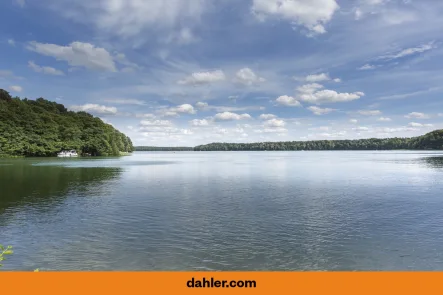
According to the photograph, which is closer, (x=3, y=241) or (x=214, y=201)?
(x=3, y=241)

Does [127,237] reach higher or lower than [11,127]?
lower

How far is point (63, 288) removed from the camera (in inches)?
469

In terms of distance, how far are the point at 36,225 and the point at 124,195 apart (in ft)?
54.1

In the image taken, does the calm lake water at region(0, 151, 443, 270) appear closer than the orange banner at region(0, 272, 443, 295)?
No

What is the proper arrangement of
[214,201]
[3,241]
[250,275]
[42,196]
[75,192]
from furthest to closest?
[75,192] < [42,196] < [214,201] < [3,241] < [250,275]

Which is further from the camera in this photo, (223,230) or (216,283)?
(223,230)

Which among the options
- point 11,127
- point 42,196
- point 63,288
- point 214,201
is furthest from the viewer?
point 11,127

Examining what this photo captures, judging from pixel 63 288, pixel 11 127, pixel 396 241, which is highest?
pixel 11 127

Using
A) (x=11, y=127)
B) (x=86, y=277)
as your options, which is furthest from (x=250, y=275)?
(x=11, y=127)

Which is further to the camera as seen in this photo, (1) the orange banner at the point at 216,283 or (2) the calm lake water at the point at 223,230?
(2) the calm lake water at the point at 223,230

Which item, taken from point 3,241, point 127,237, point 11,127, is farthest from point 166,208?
point 11,127

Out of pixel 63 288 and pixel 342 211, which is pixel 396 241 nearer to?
pixel 342 211

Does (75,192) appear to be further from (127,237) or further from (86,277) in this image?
(86,277)

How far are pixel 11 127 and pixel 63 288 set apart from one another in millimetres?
205304
